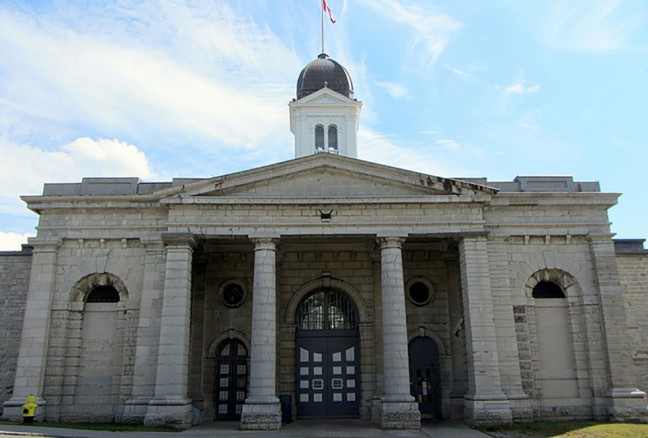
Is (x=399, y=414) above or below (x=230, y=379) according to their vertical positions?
below

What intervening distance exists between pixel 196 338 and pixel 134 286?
10.8 feet

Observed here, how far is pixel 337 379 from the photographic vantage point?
74.0ft

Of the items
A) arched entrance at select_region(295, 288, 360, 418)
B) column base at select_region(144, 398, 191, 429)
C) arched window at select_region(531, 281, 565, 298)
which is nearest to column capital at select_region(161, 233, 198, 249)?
column base at select_region(144, 398, 191, 429)

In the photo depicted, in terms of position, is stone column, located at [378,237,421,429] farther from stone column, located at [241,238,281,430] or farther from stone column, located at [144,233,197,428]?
stone column, located at [144,233,197,428]

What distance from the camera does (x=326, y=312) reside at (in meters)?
23.5

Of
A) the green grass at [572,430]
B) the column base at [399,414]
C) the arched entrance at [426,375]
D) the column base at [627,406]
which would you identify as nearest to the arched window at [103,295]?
the column base at [399,414]

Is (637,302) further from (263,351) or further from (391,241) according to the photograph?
(263,351)

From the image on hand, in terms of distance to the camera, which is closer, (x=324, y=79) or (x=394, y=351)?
(x=394, y=351)

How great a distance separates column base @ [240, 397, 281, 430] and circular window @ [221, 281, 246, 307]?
5329mm

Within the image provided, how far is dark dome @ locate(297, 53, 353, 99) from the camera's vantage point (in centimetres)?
3506

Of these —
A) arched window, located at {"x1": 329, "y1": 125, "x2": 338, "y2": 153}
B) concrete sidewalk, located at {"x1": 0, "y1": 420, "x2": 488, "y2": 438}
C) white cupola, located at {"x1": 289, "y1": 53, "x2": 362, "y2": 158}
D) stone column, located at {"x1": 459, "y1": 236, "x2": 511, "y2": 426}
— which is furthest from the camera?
arched window, located at {"x1": 329, "y1": 125, "x2": 338, "y2": 153}

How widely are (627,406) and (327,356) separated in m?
10.7

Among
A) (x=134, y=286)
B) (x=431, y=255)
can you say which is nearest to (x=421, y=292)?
(x=431, y=255)

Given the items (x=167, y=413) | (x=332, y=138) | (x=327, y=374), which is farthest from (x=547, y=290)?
(x=332, y=138)
